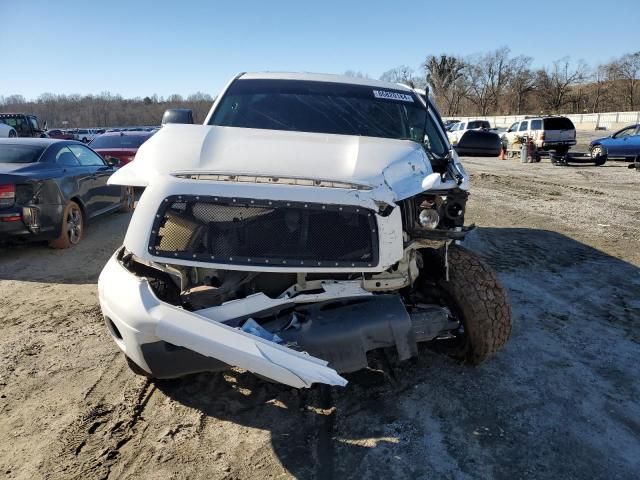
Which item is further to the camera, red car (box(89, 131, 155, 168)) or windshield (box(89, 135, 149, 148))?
windshield (box(89, 135, 149, 148))

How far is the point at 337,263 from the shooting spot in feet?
8.22

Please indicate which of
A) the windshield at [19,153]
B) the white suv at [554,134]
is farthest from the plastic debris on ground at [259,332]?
the white suv at [554,134]

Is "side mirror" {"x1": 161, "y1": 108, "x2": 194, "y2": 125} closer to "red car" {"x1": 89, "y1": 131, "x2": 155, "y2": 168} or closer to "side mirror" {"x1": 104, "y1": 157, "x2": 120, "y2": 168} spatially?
"side mirror" {"x1": 104, "y1": 157, "x2": 120, "y2": 168}

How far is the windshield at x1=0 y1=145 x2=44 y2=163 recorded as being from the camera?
6270mm

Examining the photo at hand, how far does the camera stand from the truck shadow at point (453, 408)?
7.97 ft

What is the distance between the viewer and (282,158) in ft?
8.93

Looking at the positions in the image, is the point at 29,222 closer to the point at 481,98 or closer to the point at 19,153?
the point at 19,153

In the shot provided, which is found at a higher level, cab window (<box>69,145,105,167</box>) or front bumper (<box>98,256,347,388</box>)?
cab window (<box>69,145,105,167</box>)

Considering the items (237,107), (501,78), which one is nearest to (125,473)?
(237,107)

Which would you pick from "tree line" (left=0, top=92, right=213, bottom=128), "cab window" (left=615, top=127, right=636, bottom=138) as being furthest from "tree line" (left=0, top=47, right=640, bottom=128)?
"cab window" (left=615, top=127, right=636, bottom=138)

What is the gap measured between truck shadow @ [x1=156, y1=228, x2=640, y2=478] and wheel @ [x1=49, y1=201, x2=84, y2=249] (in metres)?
4.02

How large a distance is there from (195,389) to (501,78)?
83496 mm

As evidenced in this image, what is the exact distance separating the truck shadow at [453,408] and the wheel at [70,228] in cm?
402

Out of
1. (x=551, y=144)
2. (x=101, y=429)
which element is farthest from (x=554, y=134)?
(x=101, y=429)
